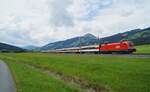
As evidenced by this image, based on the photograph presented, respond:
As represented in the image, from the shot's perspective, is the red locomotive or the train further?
the train

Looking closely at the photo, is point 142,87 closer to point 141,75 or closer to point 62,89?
point 141,75

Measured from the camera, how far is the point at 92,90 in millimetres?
25688

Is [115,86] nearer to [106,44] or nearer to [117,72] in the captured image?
[117,72]

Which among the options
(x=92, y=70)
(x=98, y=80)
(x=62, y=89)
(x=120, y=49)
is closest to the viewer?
(x=62, y=89)

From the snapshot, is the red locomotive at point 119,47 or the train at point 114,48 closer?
the red locomotive at point 119,47

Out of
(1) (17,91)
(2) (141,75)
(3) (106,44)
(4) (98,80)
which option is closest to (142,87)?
(2) (141,75)

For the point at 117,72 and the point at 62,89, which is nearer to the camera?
the point at 62,89

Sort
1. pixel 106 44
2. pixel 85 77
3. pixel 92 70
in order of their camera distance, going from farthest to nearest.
→ pixel 106 44
pixel 92 70
pixel 85 77

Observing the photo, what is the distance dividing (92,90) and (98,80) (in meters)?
2.93

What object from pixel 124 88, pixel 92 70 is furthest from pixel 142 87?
pixel 92 70

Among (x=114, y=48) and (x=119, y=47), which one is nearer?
(x=119, y=47)

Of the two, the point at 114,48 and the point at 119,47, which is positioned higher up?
the point at 119,47

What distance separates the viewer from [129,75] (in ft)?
89.5

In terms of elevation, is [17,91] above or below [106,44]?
below
